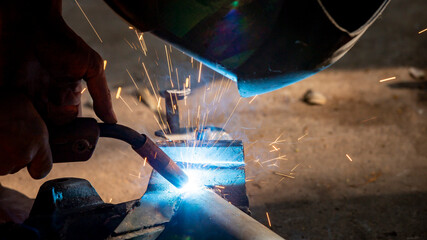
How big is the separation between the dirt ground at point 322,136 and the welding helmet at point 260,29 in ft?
6.46

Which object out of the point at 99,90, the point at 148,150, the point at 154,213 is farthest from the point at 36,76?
the point at 154,213

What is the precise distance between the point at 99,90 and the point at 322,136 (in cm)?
295

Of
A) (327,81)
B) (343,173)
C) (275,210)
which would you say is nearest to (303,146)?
(343,173)

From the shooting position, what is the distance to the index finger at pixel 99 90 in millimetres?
1564

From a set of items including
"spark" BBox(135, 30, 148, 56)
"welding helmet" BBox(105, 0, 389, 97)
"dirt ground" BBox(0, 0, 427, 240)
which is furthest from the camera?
"spark" BBox(135, 30, 148, 56)

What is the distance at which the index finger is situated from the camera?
1.56 meters

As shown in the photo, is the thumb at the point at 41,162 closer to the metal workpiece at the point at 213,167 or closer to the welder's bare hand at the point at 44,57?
the welder's bare hand at the point at 44,57

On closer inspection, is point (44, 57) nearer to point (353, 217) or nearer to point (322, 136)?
point (353, 217)

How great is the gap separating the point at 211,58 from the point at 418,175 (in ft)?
10.2

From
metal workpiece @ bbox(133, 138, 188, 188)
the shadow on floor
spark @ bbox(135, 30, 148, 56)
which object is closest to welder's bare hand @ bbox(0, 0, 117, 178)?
metal workpiece @ bbox(133, 138, 188, 188)

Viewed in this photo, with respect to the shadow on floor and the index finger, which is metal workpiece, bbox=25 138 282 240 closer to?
the index finger

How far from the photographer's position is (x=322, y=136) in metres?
3.79

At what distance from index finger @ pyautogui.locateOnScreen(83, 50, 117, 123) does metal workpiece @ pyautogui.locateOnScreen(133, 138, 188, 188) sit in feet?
0.92

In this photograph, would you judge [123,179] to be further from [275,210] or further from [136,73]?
[136,73]
